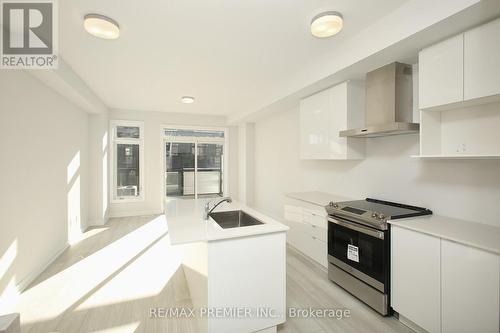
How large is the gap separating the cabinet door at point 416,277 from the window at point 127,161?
5629mm

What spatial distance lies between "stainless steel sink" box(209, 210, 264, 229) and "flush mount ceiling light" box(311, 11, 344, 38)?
189cm

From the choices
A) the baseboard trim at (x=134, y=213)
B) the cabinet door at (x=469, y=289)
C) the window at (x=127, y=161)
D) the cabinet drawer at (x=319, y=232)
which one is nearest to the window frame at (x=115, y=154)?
the window at (x=127, y=161)

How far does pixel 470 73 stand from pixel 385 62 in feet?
2.68

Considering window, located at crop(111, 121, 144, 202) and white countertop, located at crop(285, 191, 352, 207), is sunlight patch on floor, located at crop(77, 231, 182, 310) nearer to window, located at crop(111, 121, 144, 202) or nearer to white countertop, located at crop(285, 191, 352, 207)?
white countertop, located at crop(285, 191, 352, 207)

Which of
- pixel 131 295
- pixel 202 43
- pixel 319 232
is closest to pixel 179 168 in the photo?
pixel 131 295

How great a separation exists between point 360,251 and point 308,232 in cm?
94

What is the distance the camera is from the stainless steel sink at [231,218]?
8.07ft

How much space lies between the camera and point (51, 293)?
2.50 meters

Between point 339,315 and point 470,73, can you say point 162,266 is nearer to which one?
point 339,315

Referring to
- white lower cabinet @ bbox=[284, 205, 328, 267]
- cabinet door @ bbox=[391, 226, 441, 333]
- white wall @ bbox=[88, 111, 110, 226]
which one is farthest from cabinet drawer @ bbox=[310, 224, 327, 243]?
white wall @ bbox=[88, 111, 110, 226]

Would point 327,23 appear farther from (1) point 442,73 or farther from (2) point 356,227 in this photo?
(2) point 356,227

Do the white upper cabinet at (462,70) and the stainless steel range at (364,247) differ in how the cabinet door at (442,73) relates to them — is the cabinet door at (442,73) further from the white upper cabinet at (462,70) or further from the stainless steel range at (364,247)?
the stainless steel range at (364,247)

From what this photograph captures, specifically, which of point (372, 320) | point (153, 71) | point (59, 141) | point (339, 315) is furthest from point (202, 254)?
point (59, 141)

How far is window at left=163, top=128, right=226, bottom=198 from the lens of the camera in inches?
249
